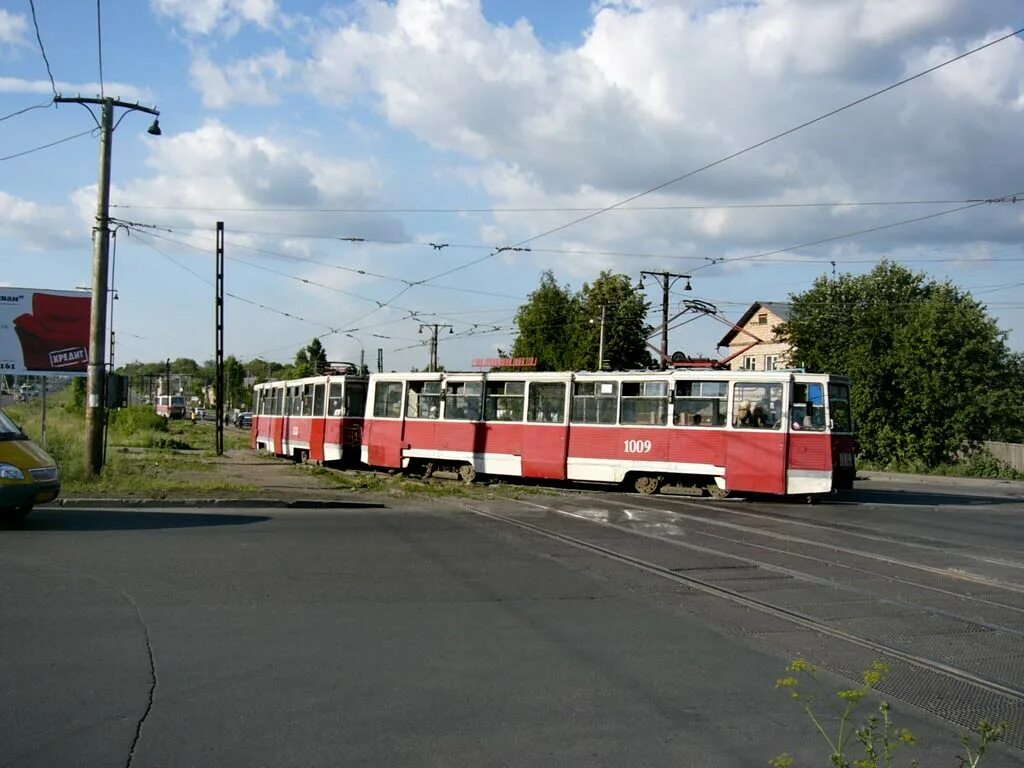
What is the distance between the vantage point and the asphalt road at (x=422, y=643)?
484 cm

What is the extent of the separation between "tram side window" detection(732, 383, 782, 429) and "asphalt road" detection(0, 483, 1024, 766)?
5359 millimetres

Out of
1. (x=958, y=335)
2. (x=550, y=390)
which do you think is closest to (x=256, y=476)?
Result: (x=550, y=390)

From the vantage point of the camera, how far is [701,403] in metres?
19.5

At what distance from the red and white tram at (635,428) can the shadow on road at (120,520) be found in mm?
8711

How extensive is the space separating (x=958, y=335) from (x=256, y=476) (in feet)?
87.7

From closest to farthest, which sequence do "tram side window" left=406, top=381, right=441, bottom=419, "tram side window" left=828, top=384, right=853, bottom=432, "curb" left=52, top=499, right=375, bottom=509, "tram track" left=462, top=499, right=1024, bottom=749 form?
1. "tram track" left=462, top=499, right=1024, bottom=749
2. "curb" left=52, top=499, right=375, bottom=509
3. "tram side window" left=828, top=384, right=853, bottom=432
4. "tram side window" left=406, top=381, right=441, bottom=419

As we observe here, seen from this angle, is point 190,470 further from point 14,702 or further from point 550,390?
point 14,702

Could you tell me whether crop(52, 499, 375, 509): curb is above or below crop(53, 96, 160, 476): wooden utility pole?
below

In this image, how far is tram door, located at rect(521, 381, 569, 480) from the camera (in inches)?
848

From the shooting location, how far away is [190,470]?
2475 cm

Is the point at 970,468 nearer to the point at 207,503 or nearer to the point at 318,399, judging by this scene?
the point at 318,399

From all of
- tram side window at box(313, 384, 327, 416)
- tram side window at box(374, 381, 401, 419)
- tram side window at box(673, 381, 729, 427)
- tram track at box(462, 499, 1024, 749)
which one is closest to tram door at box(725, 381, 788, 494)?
tram side window at box(673, 381, 729, 427)

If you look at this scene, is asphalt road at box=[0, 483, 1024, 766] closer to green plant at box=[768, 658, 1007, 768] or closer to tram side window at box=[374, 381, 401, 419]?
green plant at box=[768, 658, 1007, 768]

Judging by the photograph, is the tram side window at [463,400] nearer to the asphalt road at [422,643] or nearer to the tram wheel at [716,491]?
the tram wheel at [716,491]
